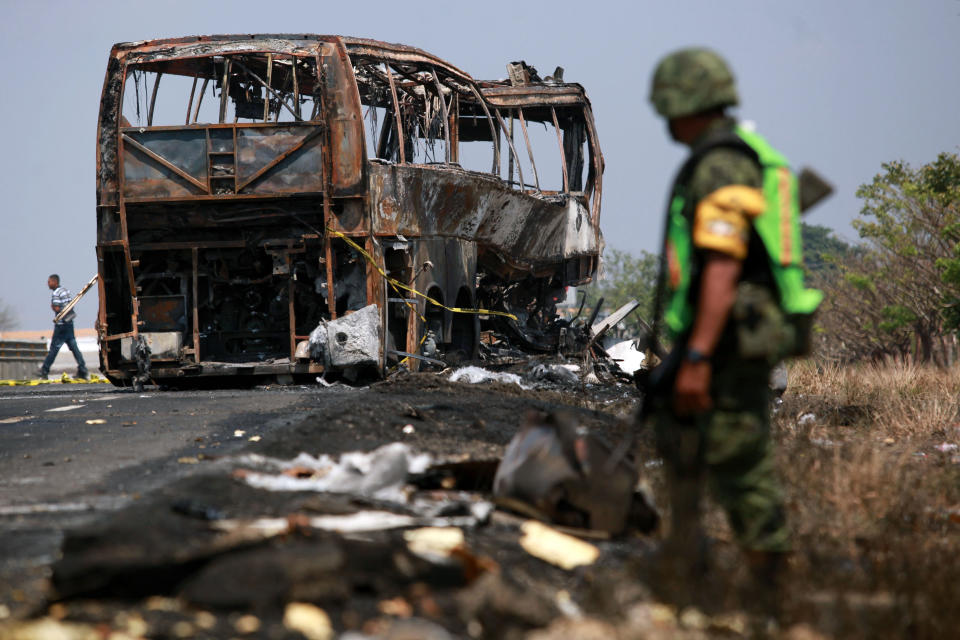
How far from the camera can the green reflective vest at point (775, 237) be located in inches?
131

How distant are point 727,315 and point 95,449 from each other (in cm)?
506

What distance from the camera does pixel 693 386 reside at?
3236 millimetres

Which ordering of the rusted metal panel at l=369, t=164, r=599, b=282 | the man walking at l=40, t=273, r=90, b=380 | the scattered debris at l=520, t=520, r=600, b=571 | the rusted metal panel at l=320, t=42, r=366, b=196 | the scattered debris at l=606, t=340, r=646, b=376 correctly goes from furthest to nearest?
the man walking at l=40, t=273, r=90, b=380
the scattered debris at l=606, t=340, r=646, b=376
the rusted metal panel at l=369, t=164, r=599, b=282
the rusted metal panel at l=320, t=42, r=366, b=196
the scattered debris at l=520, t=520, r=600, b=571

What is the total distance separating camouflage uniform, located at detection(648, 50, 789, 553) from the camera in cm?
328

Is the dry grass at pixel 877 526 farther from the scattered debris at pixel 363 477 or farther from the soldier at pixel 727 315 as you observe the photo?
the scattered debris at pixel 363 477

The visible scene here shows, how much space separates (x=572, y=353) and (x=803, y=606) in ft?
48.9

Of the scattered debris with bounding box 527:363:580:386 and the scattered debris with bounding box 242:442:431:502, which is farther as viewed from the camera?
the scattered debris with bounding box 527:363:580:386

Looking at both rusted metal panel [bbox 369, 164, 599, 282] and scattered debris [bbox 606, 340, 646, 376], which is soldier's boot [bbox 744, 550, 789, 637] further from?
scattered debris [bbox 606, 340, 646, 376]

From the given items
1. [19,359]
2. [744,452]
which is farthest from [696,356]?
[19,359]

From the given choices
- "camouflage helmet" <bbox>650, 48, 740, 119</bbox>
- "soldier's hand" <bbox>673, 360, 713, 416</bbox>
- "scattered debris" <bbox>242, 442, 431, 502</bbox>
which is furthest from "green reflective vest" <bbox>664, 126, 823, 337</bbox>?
"scattered debris" <bbox>242, 442, 431, 502</bbox>

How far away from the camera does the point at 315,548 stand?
10.5 feet

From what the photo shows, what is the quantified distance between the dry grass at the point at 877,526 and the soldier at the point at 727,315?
0.93ft

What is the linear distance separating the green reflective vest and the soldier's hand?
9.7 inches

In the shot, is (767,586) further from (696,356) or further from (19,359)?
(19,359)
